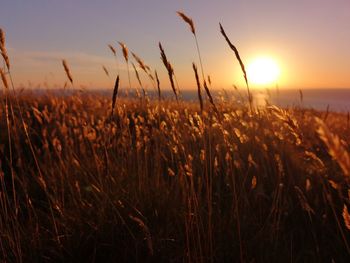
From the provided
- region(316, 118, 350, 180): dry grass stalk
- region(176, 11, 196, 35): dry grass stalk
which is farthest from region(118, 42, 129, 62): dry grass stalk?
region(316, 118, 350, 180): dry grass stalk

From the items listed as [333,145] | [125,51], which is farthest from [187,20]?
[333,145]

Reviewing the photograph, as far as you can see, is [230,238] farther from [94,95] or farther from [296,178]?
[94,95]

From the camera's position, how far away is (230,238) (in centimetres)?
199

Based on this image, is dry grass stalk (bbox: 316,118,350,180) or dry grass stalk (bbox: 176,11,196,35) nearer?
dry grass stalk (bbox: 316,118,350,180)

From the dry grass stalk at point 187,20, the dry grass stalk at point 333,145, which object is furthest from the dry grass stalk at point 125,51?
the dry grass stalk at point 333,145

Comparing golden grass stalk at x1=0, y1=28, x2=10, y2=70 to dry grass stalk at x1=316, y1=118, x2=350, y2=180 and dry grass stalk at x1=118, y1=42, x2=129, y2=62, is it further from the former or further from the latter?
dry grass stalk at x1=316, y1=118, x2=350, y2=180

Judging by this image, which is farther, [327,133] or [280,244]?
[280,244]

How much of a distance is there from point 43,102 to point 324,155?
15.4ft

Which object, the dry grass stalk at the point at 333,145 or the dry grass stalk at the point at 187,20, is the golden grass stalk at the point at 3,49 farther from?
the dry grass stalk at the point at 333,145

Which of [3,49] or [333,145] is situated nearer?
[333,145]

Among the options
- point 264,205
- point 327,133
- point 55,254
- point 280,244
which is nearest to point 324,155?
point 264,205

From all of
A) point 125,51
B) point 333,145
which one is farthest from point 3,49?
point 333,145

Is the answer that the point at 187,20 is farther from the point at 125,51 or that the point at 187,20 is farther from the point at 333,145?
the point at 333,145

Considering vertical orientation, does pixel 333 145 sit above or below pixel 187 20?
below
